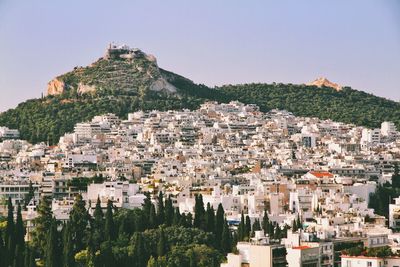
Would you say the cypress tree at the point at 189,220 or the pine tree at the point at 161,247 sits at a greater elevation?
the cypress tree at the point at 189,220

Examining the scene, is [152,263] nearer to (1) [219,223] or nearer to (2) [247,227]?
(2) [247,227]

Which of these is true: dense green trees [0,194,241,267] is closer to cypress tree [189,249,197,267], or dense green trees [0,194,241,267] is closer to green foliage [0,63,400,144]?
cypress tree [189,249,197,267]

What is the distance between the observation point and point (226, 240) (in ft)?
104

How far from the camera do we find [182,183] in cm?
4319

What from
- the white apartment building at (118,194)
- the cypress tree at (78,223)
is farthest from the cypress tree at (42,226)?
the white apartment building at (118,194)

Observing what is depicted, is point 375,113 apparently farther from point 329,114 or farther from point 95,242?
point 95,242

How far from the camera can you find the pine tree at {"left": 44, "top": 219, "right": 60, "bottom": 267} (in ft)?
99.2

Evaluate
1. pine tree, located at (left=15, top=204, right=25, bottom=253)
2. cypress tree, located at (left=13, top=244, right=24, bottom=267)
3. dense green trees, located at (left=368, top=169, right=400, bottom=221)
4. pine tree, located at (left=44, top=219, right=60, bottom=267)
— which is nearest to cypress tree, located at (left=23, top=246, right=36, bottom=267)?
cypress tree, located at (left=13, top=244, right=24, bottom=267)

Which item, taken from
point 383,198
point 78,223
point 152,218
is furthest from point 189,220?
point 383,198

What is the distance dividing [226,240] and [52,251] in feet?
13.1

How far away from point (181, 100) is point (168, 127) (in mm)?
12196

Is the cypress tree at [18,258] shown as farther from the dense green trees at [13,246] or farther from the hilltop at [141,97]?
the hilltop at [141,97]

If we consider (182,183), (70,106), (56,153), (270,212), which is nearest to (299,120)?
(70,106)

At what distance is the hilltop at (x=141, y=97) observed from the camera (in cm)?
6850
